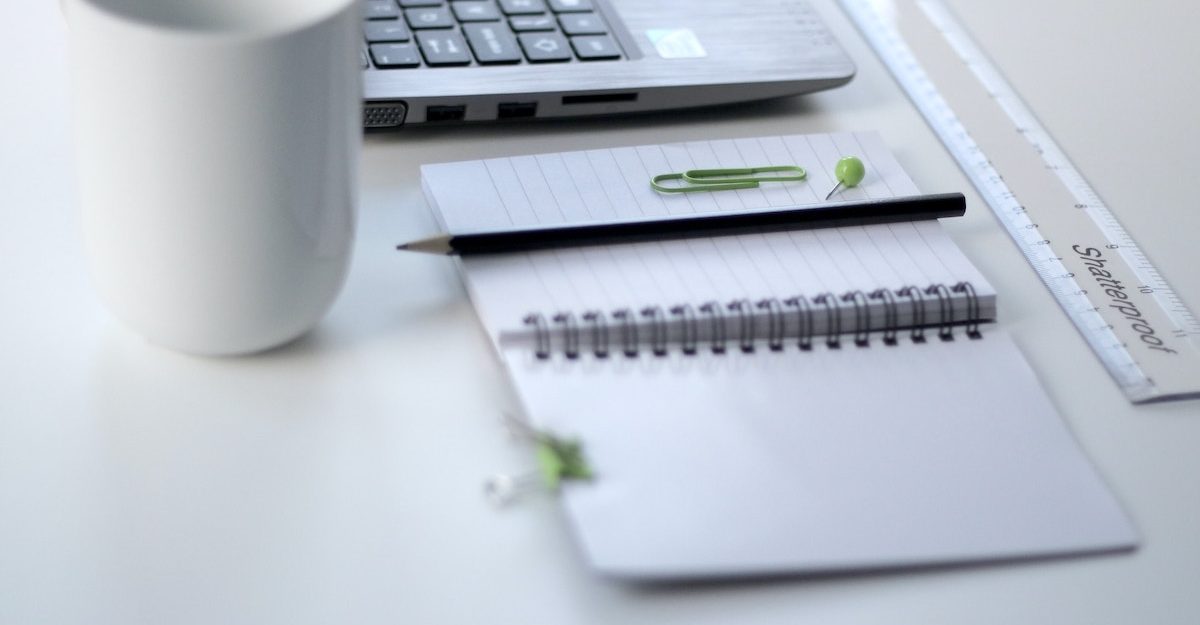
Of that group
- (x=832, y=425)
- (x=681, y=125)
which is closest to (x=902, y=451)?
(x=832, y=425)

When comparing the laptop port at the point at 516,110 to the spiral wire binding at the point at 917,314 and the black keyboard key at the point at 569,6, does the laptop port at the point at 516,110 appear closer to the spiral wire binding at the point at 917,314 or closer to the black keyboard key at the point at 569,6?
the black keyboard key at the point at 569,6

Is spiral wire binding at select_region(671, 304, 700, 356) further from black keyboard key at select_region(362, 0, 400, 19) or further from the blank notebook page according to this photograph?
black keyboard key at select_region(362, 0, 400, 19)

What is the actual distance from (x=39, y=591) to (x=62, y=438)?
0.28 feet

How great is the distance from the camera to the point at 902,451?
58 centimetres

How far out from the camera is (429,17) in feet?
2.62

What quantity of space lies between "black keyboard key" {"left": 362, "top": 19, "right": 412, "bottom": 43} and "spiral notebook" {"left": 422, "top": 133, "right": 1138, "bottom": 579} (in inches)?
4.3

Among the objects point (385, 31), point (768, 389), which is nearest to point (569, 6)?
point (385, 31)

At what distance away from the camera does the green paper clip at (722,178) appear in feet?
2.37

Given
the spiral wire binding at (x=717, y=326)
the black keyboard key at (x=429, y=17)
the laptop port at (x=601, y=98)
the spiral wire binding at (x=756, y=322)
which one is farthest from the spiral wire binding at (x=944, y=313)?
the black keyboard key at (x=429, y=17)

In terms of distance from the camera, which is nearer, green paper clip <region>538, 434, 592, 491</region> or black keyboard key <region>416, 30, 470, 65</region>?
green paper clip <region>538, 434, 592, 491</region>

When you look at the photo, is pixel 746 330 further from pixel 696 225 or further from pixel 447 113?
pixel 447 113

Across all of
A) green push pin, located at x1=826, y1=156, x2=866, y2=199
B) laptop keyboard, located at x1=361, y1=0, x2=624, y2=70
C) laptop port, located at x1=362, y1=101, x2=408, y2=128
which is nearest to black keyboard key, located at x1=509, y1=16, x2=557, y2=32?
laptop keyboard, located at x1=361, y1=0, x2=624, y2=70

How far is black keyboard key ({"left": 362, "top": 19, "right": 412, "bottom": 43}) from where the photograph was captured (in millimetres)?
769

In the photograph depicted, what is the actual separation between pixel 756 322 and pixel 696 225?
0.23 feet
